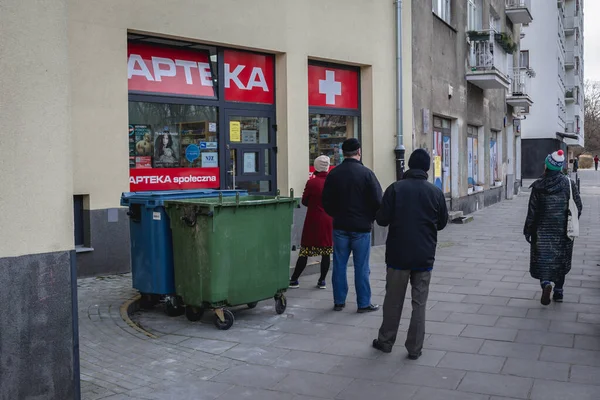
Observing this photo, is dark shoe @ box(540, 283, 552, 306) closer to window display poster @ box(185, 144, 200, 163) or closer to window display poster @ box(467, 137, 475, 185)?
window display poster @ box(185, 144, 200, 163)

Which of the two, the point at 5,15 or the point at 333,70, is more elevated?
the point at 333,70

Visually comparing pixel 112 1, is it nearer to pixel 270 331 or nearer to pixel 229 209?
pixel 229 209

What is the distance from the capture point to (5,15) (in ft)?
13.3

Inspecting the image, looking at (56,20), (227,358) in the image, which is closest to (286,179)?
(227,358)

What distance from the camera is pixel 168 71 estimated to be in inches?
400

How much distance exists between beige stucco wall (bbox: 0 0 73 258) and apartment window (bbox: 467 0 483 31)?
18.1m

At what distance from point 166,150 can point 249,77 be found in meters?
2.16

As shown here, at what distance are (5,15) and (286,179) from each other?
7.98 metres

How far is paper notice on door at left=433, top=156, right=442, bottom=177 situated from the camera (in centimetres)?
1758

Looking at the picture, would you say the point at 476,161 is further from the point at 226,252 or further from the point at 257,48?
the point at 226,252

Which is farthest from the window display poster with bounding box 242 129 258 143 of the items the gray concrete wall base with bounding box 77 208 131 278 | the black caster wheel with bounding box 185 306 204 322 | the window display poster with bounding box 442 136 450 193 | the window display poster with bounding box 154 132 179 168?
the window display poster with bounding box 442 136 450 193

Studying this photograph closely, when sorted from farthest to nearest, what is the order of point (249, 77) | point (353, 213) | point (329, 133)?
point (329, 133) < point (249, 77) < point (353, 213)

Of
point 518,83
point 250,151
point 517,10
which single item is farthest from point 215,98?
point 518,83

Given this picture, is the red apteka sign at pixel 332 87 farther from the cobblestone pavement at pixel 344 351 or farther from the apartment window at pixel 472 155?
the apartment window at pixel 472 155
